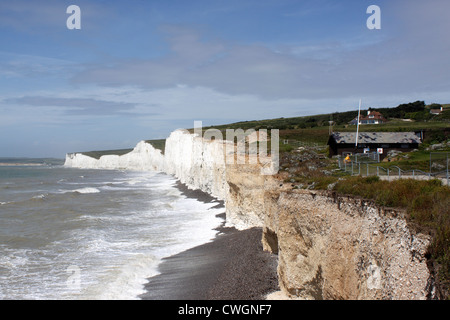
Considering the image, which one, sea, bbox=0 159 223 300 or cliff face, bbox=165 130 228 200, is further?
cliff face, bbox=165 130 228 200

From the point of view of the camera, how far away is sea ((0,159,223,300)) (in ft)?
51.8

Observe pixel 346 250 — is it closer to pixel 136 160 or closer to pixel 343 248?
pixel 343 248

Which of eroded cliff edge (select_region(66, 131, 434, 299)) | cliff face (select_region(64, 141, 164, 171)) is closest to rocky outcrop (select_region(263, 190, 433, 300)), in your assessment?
eroded cliff edge (select_region(66, 131, 434, 299))

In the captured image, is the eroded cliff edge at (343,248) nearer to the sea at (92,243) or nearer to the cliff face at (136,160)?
the sea at (92,243)

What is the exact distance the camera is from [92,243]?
2309 cm

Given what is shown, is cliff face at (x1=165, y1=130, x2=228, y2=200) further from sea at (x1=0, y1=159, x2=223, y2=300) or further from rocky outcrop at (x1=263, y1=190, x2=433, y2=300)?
rocky outcrop at (x1=263, y1=190, x2=433, y2=300)

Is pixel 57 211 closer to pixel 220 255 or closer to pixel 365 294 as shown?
pixel 220 255

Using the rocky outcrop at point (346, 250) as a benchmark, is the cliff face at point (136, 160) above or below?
below

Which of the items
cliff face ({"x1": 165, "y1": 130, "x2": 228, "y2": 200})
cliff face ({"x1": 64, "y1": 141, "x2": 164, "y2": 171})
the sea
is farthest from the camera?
cliff face ({"x1": 64, "y1": 141, "x2": 164, "y2": 171})

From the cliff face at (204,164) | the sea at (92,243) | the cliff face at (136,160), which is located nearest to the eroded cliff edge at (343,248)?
the sea at (92,243)

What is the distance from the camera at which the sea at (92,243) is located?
1578cm

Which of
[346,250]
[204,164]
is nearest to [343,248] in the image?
[346,250]

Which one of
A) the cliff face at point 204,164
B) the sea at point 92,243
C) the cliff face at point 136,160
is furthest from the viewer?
the cliff face at point 136,160

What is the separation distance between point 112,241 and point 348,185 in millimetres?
17571
